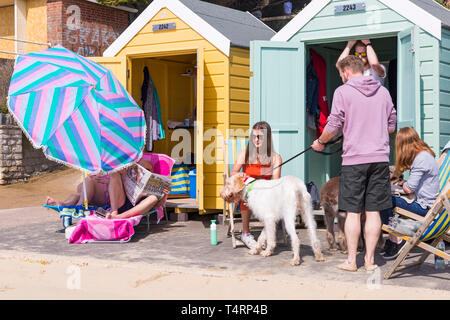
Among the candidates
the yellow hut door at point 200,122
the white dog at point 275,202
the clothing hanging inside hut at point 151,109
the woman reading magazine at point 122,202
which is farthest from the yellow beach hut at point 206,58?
the white dog at point 275,202

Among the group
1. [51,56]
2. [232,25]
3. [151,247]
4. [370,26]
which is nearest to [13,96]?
[51,56]

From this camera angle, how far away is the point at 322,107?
8.24m

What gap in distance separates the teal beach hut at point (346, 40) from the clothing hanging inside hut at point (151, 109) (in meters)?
2.39

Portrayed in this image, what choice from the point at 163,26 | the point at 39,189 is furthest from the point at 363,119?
the point at 39,189

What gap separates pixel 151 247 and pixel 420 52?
142 inches

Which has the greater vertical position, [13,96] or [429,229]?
[13,96]

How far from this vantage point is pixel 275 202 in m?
5.57

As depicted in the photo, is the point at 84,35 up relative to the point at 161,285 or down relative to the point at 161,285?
up

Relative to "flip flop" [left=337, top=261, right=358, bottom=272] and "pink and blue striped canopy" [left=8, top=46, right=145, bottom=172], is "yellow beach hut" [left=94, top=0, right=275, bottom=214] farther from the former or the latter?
"flip flop" [left=337, top=261, right=358, bottom=272]

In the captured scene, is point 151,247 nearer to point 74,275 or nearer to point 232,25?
point 74,275

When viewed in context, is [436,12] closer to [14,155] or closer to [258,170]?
[258,170]

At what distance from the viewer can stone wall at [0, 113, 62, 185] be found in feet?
40.3

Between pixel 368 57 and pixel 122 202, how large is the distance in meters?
3.22

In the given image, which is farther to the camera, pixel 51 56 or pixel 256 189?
pixel 51 56
